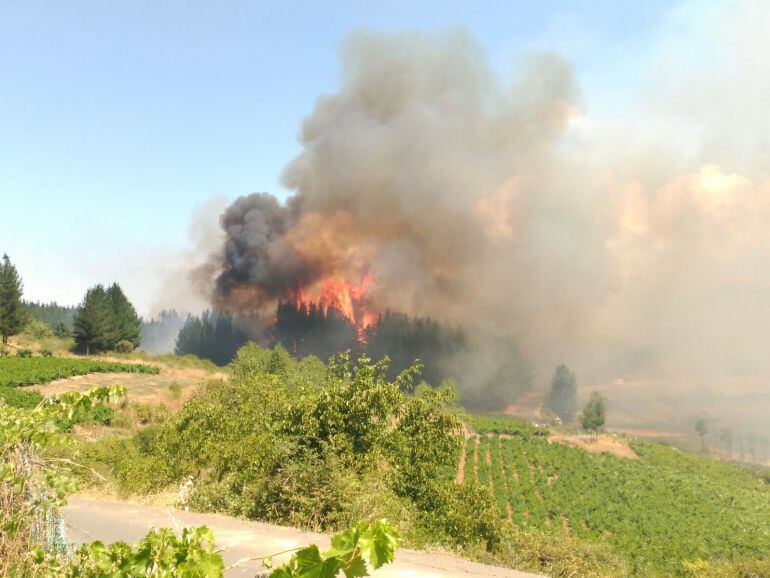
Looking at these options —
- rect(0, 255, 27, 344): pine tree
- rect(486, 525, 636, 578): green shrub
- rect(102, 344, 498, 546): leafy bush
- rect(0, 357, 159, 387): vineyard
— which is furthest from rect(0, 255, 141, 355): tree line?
rect(486, 525, 636, 578): green shrub

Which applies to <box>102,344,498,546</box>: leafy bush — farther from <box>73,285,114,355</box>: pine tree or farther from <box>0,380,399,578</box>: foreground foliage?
<box>73,285,114,355</box>: pine tree

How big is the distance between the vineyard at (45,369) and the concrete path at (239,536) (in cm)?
4471

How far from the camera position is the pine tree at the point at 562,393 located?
129750 millimetres

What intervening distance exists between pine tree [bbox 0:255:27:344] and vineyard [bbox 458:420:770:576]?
65867 mm

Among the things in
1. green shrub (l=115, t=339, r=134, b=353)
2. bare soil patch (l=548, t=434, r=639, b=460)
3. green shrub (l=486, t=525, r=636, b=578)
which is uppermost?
green shrub (l=115, t=339, r=134, b=353)

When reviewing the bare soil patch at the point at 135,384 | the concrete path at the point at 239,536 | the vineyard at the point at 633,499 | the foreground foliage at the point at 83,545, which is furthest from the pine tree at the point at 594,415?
the foreground foliage at the point at 83,545

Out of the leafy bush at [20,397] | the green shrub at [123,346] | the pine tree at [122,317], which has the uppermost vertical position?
the pine tree at [122,317]

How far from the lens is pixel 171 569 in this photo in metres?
3.54

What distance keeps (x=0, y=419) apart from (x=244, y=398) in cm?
2106

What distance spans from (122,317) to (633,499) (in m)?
82.6

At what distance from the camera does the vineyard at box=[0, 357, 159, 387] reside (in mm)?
53094

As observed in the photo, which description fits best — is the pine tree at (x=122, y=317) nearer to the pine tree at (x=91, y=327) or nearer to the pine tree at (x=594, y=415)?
the pine tree at (x=91, y=327)

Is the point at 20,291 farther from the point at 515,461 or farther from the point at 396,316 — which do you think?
the point at 396,316

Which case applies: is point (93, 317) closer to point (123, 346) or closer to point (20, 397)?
point (123, 346)
